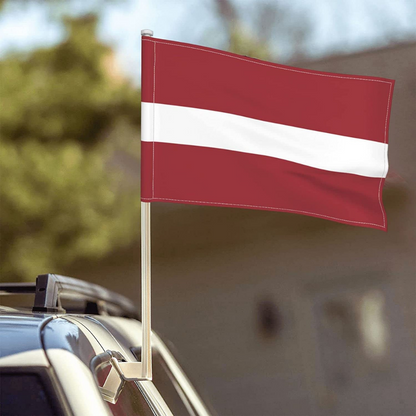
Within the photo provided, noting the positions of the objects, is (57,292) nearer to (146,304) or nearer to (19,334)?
(146,304)

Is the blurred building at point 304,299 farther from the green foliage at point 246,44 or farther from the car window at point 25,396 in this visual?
the car window at point 25,396

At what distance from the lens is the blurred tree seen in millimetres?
8289

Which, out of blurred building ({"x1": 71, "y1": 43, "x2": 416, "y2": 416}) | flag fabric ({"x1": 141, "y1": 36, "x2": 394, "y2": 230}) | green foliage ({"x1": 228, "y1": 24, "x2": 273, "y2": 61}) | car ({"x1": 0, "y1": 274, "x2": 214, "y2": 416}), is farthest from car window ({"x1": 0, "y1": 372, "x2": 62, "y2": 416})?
green foliage ({"x1": 228, "y1": 24, "x2": 273, "y2": 61})

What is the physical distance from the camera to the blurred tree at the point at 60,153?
8.29m

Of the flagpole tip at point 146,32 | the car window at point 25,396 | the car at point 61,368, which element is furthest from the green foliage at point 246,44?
the car window at point 25,396

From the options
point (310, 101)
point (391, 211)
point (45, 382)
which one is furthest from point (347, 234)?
point (45, 382)

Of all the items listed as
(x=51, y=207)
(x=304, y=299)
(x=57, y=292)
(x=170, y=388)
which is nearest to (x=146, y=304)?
(x=57, y=292)

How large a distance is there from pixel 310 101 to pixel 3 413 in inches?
68.9

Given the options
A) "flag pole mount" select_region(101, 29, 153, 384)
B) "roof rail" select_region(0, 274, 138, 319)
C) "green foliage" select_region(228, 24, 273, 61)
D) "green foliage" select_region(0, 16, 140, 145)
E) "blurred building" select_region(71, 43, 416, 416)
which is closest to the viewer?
"flag pole mount" select_region(101, 29, 153, 384)

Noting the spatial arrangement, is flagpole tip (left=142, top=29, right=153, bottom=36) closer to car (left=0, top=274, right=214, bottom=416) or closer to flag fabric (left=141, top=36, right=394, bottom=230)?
flag fabric (left=141, top=36, right=394, bottom=230)

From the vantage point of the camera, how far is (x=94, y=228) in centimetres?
866

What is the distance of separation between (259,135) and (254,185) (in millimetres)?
210

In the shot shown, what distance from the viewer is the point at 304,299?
31.5 ft

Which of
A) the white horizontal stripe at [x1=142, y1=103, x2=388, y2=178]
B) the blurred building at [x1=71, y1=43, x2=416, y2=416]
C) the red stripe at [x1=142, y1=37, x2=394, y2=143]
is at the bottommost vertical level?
the blurred building at [x1=71, y1=43, x2=416, y2=416]
